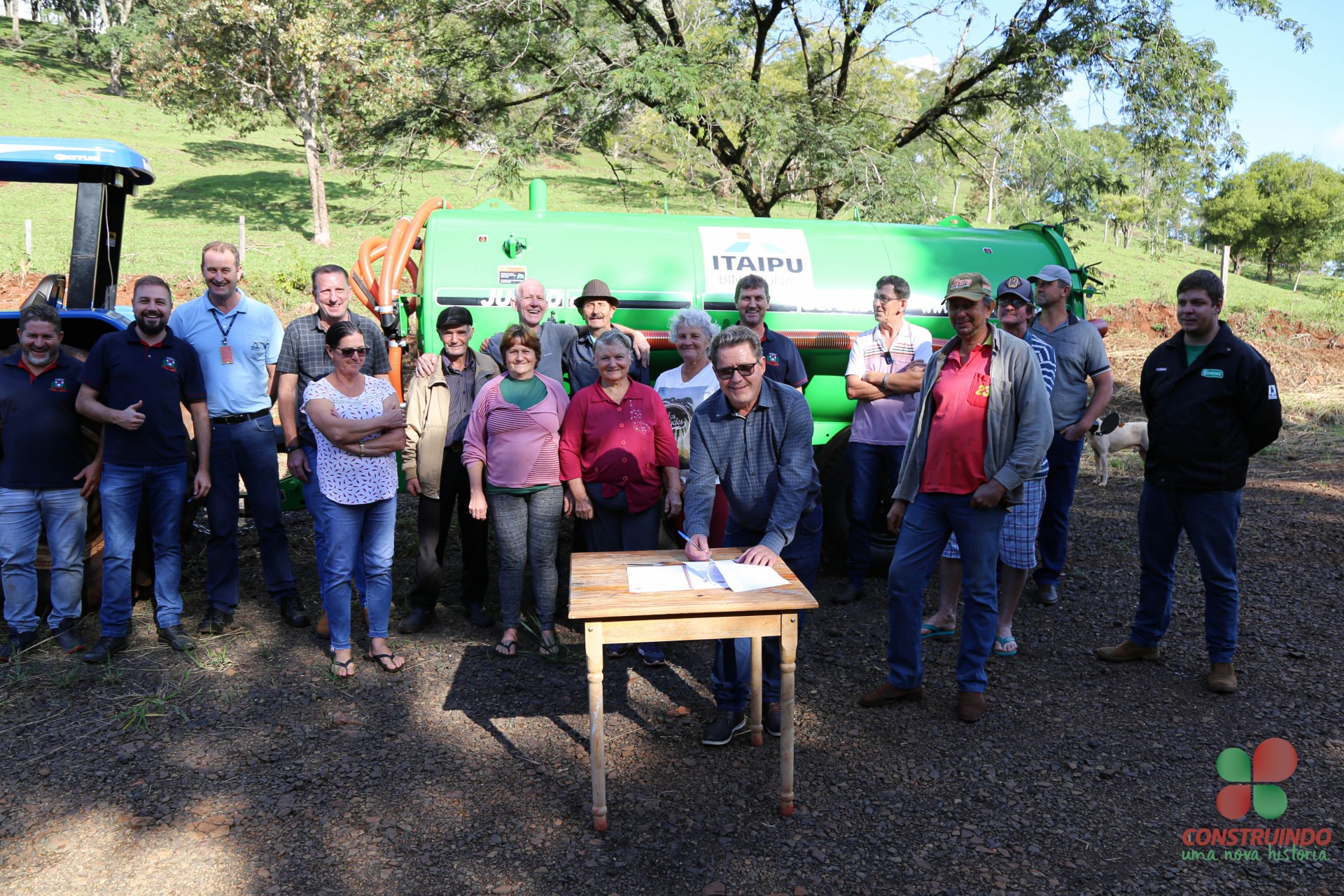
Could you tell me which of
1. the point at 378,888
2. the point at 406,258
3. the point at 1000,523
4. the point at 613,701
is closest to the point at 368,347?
the point at 406,258

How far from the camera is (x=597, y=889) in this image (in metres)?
3.00

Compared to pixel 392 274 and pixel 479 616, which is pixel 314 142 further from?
pixel 479 616

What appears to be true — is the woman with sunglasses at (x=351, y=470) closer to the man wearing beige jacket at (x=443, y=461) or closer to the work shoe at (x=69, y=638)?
the man wearing beige jacket at (x=443, y=461)

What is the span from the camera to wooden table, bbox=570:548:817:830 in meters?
3.13

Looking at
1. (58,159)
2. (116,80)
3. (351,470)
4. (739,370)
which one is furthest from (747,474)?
(116,80)

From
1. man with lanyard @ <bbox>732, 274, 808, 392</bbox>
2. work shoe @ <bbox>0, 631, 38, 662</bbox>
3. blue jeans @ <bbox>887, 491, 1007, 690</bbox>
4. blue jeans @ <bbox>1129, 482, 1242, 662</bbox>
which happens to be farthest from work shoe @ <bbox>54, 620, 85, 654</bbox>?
blue jeans @ <bbox>1129, 482, 1242, 662</bbox>

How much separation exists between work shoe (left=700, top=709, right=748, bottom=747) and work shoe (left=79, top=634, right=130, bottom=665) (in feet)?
10.1

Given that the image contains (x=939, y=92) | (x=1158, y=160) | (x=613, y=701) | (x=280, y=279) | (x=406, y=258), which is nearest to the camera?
(x=613, y=701)

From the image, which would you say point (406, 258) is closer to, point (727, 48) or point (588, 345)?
point (588, 345)

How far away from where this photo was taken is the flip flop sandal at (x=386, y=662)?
15.3 feet

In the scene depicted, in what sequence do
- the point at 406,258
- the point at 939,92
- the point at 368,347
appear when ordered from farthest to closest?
the point at 939,92
the point at 406,258
the point at 368,347

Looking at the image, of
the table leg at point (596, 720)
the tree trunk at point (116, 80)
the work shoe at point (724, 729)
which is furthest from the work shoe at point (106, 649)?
the tree trunk at point (116, 80)

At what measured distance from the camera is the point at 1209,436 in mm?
4285

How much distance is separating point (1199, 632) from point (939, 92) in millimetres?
8224
